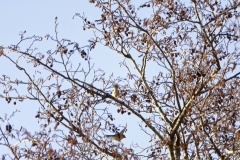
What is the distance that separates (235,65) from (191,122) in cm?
123

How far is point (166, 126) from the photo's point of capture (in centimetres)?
1025

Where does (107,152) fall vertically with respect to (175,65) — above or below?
below

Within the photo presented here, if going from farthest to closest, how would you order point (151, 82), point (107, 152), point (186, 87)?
point (151, 82) < point (186, 87) < point (107, 152)

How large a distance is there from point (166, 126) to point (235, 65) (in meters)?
1.51

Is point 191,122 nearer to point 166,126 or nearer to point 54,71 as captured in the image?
point 166,126

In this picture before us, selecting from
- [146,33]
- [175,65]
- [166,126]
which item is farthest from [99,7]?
[166,126]

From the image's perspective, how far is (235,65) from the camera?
956cm

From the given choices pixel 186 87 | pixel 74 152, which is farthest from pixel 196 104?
pixel 74 152

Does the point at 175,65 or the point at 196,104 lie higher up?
the point at 175,65

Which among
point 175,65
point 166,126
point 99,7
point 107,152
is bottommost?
point 107,152

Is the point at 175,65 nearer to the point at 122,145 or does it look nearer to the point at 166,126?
the point at 166,126

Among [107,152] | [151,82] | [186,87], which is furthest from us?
[151,82]

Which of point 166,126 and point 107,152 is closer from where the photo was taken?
point 107,152

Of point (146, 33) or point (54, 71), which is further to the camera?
point (146, 33)
